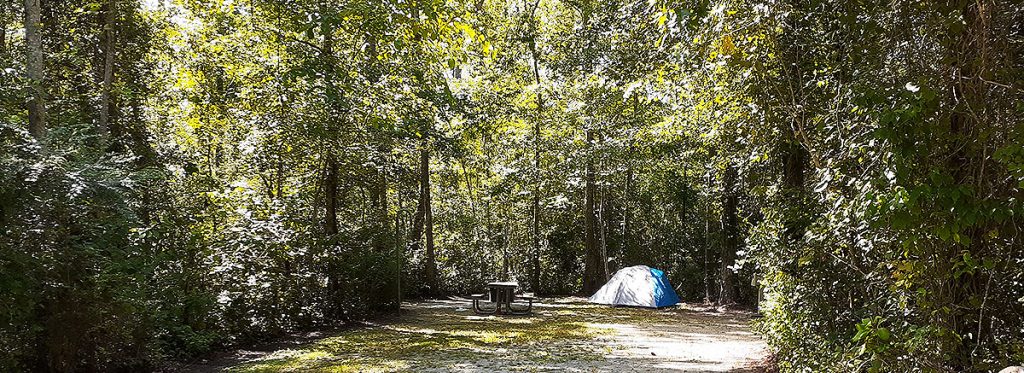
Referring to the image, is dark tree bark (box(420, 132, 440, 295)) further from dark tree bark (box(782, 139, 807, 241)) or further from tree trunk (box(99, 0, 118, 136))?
dark tree bark (box(782, 139, 807, 241))

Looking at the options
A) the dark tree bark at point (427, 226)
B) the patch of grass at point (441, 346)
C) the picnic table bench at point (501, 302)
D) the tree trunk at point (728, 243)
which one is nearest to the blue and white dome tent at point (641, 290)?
the tree trunk at point (728, 243)

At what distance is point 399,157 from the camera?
1252cm

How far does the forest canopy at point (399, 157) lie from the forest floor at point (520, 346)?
2.90ft

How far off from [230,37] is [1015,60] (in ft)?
33.4

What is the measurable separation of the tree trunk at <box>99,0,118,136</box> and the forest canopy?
0.03 m

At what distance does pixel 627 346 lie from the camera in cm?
876

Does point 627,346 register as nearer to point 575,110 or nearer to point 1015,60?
point 1015,60

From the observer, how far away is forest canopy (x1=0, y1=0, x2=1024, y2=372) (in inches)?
123

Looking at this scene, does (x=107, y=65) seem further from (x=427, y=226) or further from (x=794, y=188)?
(x=427, y=226)

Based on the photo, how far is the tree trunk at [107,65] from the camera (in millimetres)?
7781

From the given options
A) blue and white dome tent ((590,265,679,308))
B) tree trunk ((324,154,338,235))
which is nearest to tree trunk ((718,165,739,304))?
blue and white dome tent ((590,265,679,308))

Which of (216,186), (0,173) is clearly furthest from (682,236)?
(0,173)

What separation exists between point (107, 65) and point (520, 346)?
6.86 m

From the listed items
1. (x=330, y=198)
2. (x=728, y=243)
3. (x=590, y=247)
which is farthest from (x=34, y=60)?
(x=590, y=247)
